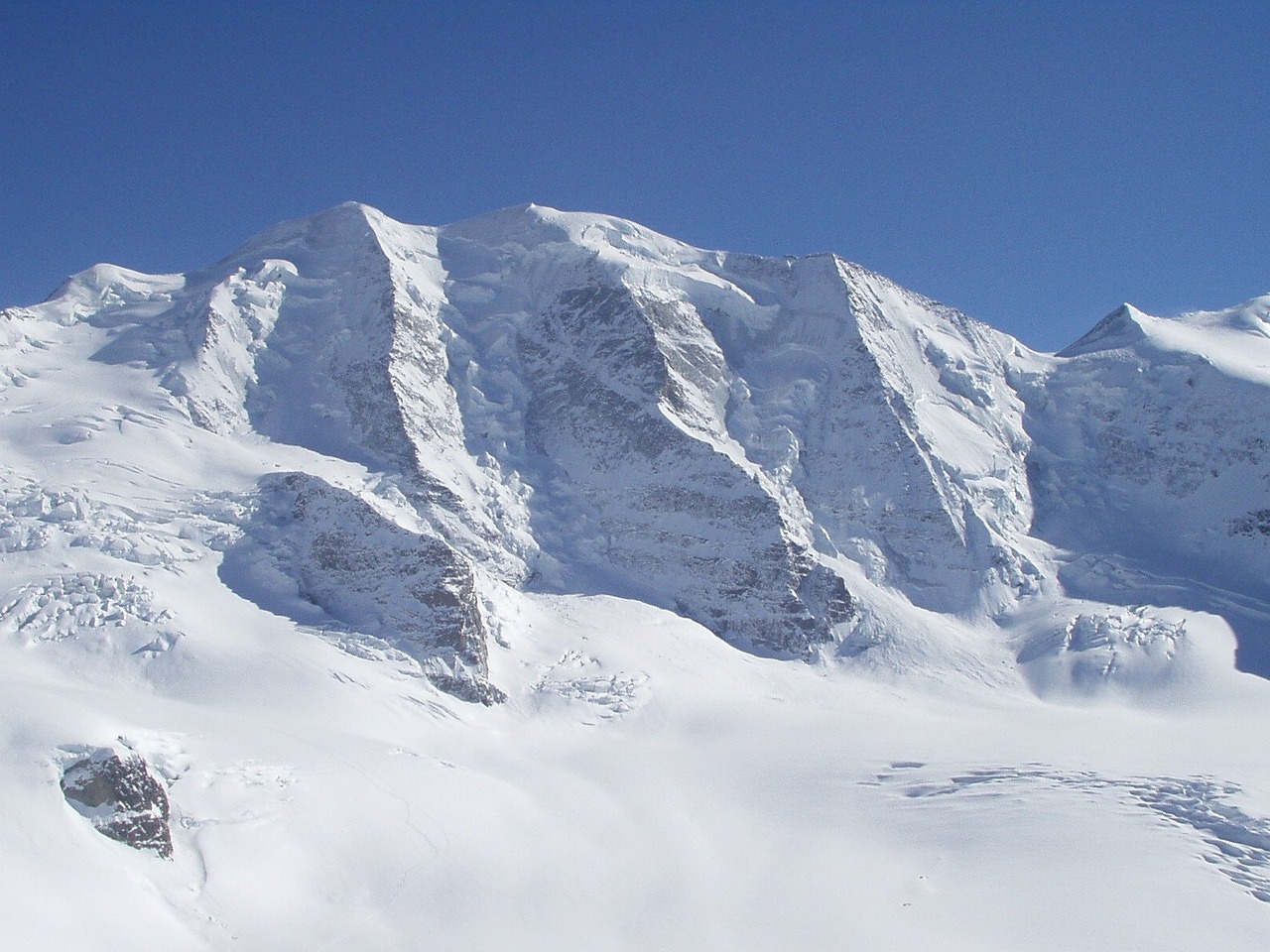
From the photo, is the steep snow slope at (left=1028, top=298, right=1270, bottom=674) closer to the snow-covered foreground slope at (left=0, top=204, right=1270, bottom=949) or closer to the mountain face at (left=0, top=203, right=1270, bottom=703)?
the mountain face at (left=0, top=203, right=1270, bottom=703)

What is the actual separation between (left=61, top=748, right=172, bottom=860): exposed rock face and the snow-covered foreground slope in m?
0.16

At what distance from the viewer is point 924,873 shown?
48750 millimetres

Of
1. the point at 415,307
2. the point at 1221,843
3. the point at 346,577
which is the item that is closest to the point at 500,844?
the point at 346,577

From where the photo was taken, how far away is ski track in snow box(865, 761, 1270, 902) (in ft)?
159

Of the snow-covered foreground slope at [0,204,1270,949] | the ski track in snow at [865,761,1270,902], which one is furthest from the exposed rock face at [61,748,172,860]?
the ski track in snow at [865,761,1270,902]

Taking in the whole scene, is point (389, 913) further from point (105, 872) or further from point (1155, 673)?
point (1155, 673)

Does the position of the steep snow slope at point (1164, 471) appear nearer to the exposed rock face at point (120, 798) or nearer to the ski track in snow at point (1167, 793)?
the ski track in snow at point (1167, 793)

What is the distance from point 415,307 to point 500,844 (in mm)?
72363

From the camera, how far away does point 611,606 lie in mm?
86000

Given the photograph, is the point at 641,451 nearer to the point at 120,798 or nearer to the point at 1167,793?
the point at 1167,793

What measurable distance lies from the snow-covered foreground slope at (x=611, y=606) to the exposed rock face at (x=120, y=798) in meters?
0.16

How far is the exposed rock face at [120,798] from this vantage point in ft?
124

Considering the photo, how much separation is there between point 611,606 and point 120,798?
50601 mm

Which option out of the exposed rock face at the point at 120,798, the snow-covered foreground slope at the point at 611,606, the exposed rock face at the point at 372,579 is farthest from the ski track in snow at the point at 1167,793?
the exposed rock face at the point at 120,798
